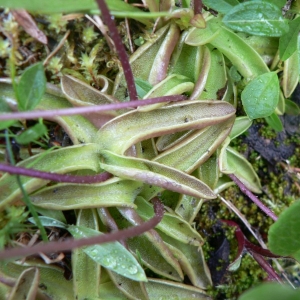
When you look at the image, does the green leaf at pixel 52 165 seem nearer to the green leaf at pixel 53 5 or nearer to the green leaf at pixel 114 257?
the green leaf at pixel 114 257

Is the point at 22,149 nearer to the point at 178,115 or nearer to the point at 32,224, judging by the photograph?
the point at 32,224

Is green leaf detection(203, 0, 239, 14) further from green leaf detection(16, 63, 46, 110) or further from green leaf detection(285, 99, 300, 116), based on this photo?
green leaf detection(16, 63, 46, 110)

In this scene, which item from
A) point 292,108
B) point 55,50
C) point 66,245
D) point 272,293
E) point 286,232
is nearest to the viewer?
point 272,293

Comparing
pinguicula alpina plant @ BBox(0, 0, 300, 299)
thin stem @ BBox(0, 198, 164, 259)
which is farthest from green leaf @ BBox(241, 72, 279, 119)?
thin stem @ BBox(0, 198, 164, 259)

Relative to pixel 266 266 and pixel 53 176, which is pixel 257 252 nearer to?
pixel 266 266

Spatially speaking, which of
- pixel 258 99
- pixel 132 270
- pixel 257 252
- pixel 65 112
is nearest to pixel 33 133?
pixel 65 112

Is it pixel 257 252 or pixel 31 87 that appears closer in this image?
pixel 31 87
